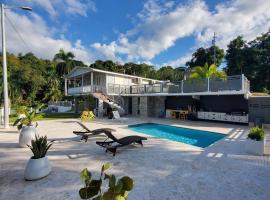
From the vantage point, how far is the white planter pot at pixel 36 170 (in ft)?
15.0

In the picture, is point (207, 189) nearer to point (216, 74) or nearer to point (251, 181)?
point (251, 181)

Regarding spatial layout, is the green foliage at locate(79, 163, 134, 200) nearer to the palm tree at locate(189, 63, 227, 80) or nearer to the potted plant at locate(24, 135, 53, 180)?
the potted plant at locate(24, 135, 53, 180)

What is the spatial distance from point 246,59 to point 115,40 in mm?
20857

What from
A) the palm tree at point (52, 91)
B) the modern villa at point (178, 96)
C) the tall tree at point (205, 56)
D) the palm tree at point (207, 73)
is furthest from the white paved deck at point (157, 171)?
the palm tree at point (52, 91)

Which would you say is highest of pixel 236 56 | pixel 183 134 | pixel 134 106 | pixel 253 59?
pixel 236 56

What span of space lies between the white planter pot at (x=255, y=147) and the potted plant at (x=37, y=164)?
744 centimetres

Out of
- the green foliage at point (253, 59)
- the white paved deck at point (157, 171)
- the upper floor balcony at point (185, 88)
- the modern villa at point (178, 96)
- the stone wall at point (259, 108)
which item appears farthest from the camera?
the green foliage at point (253, 59)

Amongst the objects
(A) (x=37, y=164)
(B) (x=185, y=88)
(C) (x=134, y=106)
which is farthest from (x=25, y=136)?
(C) (x=134, y=106)

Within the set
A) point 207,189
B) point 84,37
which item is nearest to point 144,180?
point 207,189

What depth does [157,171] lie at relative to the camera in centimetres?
523

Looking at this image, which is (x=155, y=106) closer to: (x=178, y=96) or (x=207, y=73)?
(x=178, y=96)

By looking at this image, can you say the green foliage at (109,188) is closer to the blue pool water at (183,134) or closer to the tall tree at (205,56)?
the blue pool water at (183,134)

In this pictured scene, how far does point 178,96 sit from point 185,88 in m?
3.99

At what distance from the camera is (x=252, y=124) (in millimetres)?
14016
